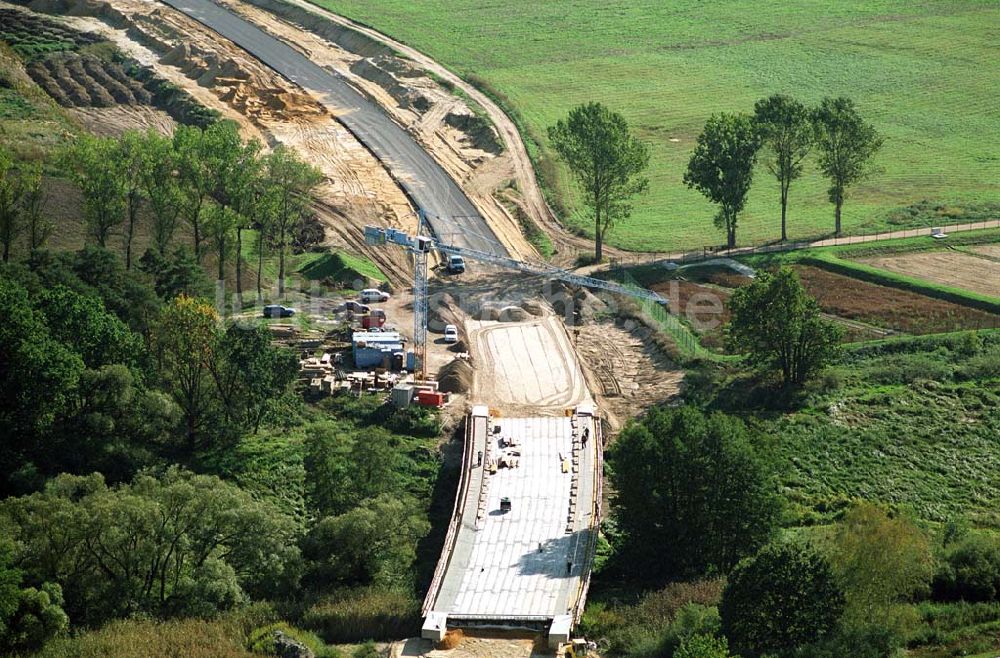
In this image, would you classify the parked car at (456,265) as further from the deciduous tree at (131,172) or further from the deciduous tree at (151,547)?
the deciduous tree at (151,547)

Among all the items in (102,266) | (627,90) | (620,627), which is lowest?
(620,627)

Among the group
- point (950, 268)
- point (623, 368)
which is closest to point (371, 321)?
point (623, 368)

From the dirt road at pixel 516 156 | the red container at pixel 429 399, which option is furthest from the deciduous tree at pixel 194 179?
the dirt road at pixel 516 156

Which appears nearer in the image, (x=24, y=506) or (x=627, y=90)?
(x=24, y=506)

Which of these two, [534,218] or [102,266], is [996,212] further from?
[102,266]

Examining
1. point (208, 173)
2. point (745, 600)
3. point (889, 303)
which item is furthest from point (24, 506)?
point (889, 303)

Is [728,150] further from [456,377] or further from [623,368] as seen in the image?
[456,377]
